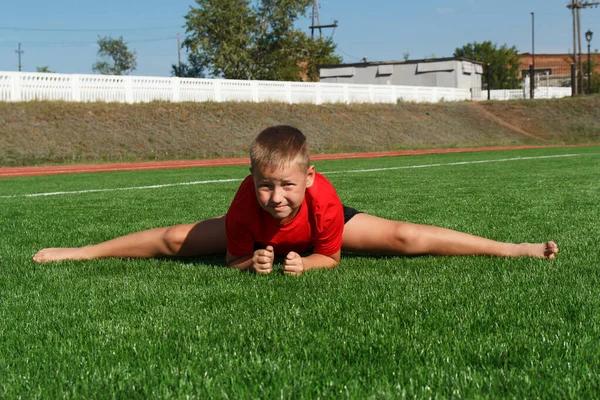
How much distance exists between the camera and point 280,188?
11.7 ft

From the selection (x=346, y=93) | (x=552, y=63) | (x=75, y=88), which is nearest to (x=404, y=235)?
(x=75, y=88)

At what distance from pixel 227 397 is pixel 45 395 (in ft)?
2.00

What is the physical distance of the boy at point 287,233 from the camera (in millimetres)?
3598

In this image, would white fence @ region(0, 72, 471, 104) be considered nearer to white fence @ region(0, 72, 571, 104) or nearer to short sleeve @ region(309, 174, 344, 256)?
white fence @ region(0, 72, 571, 104)

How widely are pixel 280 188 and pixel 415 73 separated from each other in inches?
2160

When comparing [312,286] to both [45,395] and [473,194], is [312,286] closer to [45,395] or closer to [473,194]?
[45,395]

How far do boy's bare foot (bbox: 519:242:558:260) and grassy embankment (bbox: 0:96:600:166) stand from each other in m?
23.6

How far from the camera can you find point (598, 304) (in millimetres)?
3025

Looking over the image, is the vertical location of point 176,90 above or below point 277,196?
above

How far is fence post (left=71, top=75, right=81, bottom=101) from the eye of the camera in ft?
102

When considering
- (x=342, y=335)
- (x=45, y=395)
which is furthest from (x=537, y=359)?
(x=45, y=395)

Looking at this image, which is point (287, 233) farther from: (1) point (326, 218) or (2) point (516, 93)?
(2) point (516, 93)

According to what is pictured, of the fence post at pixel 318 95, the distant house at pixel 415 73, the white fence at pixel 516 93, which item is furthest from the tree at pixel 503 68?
the fence post at pixel 318 95

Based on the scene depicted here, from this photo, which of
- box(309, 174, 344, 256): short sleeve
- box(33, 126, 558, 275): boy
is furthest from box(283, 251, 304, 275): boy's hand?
box(309, 174, 344, 256): short sleeve
